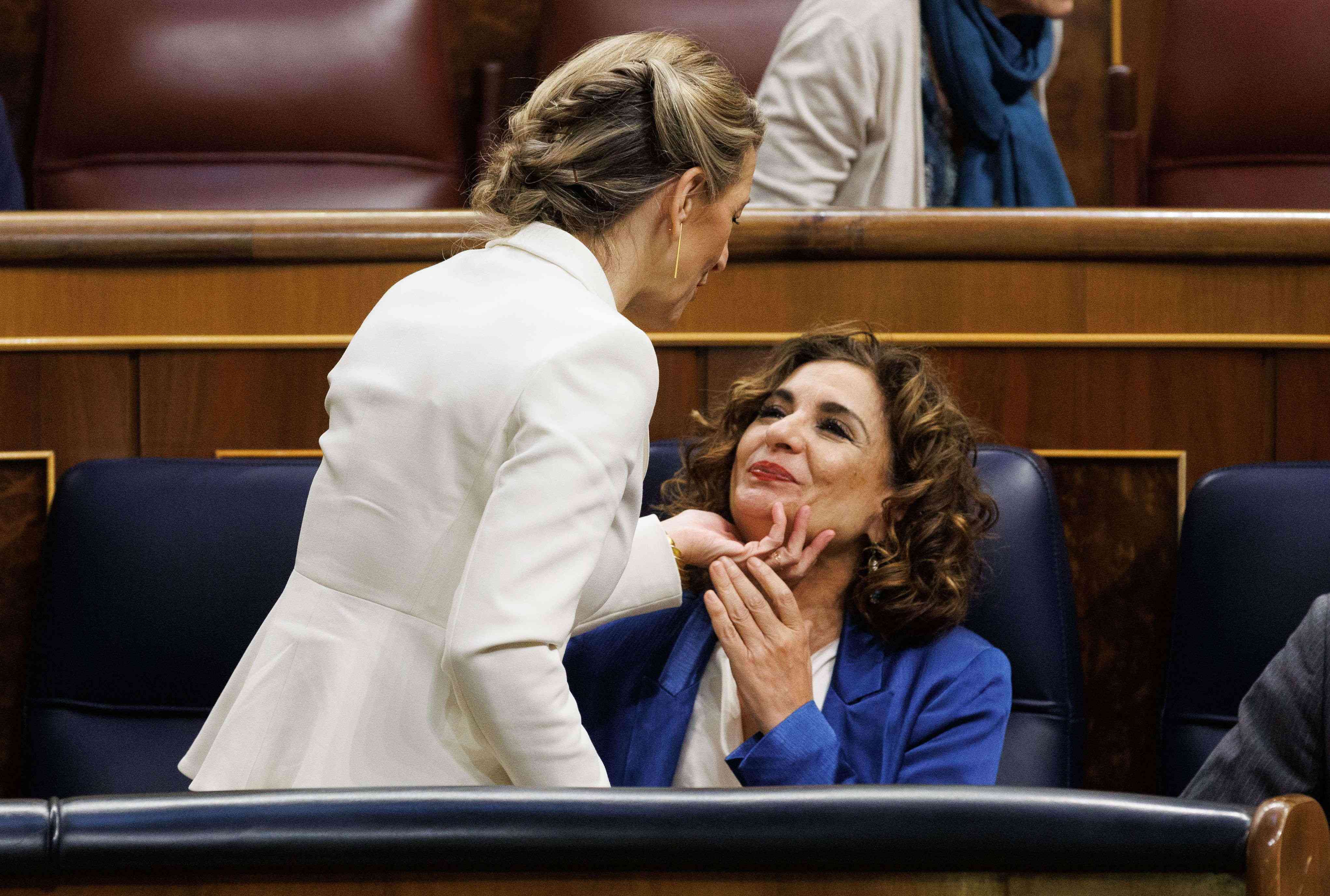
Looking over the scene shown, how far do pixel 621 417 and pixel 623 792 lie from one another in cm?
23

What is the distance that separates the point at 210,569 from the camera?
1122 mm

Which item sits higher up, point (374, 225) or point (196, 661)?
point (374, 225)

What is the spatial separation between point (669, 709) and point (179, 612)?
16.4 inches

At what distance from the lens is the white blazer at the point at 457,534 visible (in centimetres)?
65

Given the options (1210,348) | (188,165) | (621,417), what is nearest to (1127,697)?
(1210,348)

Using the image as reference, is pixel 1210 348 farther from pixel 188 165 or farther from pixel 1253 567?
pixel 188 165

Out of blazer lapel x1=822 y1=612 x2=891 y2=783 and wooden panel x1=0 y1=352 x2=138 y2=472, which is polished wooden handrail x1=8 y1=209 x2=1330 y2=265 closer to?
wooden panel x1=0 y1=352 x2=138 y2=472

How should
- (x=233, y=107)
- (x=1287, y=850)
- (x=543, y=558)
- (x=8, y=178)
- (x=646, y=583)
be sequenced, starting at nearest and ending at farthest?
(x=1287, y=850), (x=543, y=558), (x=646, y=583), (x=8, y=178), (x=233, y=107)

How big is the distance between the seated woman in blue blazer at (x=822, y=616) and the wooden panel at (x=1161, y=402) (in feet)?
0.49

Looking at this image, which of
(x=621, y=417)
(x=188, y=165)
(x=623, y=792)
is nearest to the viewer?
(x=623, y=792)

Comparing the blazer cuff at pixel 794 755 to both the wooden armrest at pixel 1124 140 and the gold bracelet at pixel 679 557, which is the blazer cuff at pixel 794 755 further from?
the wooden armrest at pixel 1124 140

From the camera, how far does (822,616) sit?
1091 mm

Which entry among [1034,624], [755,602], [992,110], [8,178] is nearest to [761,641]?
[755,602]

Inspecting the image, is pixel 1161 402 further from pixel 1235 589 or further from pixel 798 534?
pixel 798 534
